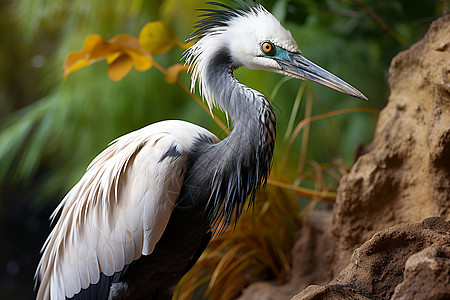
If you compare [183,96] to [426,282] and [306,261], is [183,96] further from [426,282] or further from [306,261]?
[426,282]

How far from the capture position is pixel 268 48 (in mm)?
1289

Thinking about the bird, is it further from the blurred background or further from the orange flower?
the blurred background

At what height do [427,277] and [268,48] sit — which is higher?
[268,48]

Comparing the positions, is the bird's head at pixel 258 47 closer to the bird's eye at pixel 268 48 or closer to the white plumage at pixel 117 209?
the bird's eye at pixel 268 48

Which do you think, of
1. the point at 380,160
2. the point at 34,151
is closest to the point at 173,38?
the point at 380,160

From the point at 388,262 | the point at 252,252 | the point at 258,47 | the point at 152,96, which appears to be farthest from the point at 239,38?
the point at 152,96

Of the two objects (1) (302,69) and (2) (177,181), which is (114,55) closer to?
(2) (177,181)

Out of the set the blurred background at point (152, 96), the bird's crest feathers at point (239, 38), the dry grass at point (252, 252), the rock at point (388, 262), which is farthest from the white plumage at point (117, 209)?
the blurred background at point (152, 96)

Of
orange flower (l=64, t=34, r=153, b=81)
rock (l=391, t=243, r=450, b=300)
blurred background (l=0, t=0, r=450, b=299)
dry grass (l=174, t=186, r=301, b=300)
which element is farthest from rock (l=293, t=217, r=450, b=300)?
blurred background (l=0, t=0, r=450, b=299)

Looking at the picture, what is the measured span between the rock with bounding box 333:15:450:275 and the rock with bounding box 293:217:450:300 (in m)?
0.38

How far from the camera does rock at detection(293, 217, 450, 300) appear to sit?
33.5 inches

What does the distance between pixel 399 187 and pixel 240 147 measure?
0.57 metres

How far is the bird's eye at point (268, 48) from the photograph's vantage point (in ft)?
4.22

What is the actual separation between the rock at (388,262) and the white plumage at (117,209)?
1.69 feet
